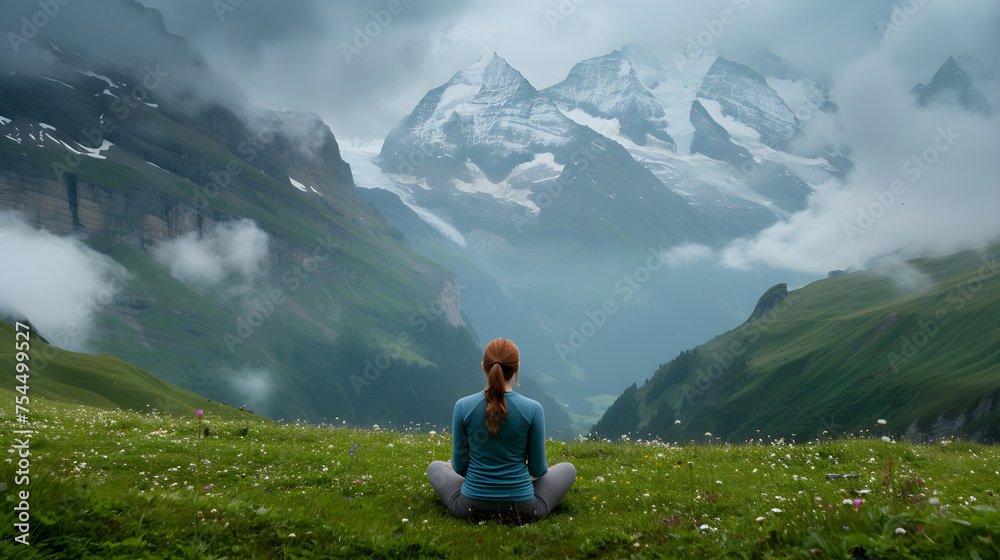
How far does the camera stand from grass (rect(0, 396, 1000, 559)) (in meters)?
5.46

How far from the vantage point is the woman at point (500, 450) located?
8.94 metres

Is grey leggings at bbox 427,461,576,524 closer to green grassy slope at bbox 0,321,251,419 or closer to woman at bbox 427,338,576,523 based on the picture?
woman at bbox 427,338,576,523

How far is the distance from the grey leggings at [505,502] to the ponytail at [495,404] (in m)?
1.31

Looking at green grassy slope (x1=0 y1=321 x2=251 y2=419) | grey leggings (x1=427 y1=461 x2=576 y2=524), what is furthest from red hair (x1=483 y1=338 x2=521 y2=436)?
green grassy slope (x1=0 y1=321 x2=251 y2=419)

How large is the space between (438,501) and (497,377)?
331cm

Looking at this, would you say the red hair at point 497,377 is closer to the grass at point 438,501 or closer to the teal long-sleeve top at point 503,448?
the teal long-sleeve top at point 503,448

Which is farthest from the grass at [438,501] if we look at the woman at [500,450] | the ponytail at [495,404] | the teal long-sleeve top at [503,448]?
the ponytail at [495,404]

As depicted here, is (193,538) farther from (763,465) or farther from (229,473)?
(763,465)

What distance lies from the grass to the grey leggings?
0.28 metres

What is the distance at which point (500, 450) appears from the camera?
9008 millimetres

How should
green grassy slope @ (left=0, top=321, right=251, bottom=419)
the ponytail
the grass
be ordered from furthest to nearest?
green grassy slope @ (left=0, top=321, right=251, bottom=419)
the ponytail
the grass

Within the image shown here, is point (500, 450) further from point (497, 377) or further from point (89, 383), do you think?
point (89, 383)

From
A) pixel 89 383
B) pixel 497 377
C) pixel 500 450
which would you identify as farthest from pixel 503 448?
pixel 89 383

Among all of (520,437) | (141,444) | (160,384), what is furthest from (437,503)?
(160,384)
